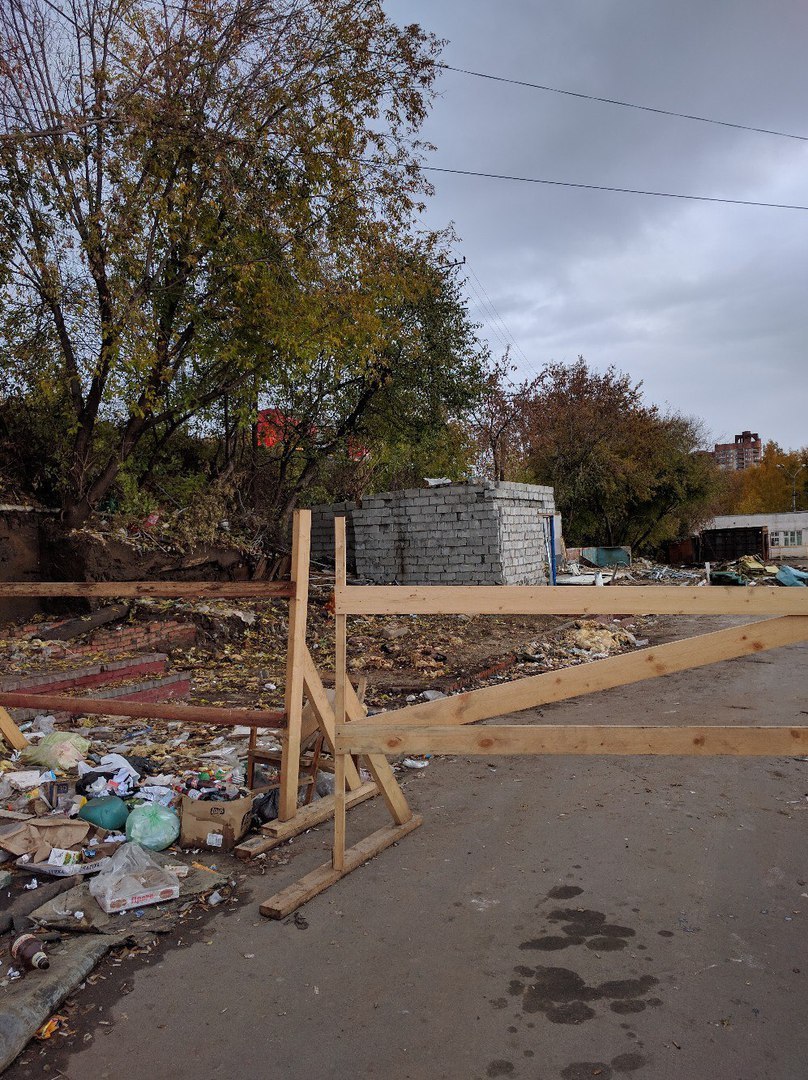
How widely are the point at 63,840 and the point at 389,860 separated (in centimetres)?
166

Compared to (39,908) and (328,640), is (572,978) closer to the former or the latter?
(39,908)

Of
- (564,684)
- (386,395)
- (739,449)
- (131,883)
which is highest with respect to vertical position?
(739,449)

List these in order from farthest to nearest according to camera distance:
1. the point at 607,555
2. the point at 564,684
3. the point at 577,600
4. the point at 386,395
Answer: the point at 607,555
the point at 386,395
the point at 564,684
the point at 577,600

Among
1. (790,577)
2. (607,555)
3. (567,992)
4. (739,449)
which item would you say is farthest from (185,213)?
(739,449)

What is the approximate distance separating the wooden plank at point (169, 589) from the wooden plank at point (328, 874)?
1.35 meters

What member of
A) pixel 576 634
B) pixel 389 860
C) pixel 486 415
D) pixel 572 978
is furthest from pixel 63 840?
pixel 486 415

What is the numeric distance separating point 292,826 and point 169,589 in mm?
1466

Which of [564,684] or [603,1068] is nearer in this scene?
[603,1068]

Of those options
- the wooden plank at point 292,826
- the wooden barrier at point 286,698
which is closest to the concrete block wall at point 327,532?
the wooden plank at point 292,826

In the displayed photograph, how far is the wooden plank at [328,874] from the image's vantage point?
10.7 feet

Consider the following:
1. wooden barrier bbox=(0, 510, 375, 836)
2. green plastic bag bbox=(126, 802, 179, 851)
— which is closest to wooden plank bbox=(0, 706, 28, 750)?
wooden barrier bbox=(0, 510, 375, 836)

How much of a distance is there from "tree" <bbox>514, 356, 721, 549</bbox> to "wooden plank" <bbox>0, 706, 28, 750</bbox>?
27339mm

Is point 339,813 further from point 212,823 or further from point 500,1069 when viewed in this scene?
point 500,1069

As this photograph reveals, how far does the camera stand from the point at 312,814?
4.25m
